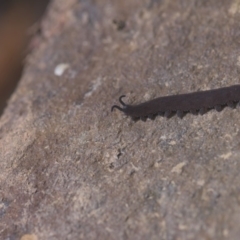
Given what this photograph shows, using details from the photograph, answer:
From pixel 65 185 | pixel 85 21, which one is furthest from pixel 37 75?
pixel 65 185

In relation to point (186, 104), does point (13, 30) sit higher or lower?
lower

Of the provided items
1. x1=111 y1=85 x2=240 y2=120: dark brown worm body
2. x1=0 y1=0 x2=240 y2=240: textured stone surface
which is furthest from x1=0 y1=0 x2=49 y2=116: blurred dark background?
x1=111 y1=85 x2=240 y2=120: dark brown worm body

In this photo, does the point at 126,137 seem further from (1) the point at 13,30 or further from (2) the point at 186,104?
(1) the point at 13,30

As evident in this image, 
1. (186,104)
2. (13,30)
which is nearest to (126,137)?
(186,104)

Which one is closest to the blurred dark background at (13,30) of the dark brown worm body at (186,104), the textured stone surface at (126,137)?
the textured stone surface at (126,137)

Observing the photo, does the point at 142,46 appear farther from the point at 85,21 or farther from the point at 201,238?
the point at 201,238

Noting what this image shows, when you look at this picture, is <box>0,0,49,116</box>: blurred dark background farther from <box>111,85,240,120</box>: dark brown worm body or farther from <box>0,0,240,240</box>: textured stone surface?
<box>111,85,240,120</box>: dark brown worm body
